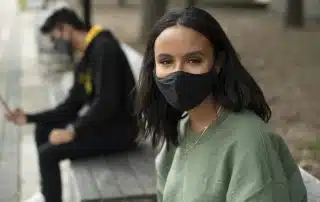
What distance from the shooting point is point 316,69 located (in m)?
9.40

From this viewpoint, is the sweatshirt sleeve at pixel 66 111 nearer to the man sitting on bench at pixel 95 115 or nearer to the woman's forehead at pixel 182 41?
the man sitting on bench at pixel 95 115

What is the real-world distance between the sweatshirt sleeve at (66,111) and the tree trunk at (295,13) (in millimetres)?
10415

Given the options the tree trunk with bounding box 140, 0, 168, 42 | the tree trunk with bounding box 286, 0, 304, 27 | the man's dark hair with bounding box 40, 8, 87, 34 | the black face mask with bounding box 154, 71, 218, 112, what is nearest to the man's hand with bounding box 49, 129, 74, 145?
the man's dark hair with bounding box 40, 8, 87, 34

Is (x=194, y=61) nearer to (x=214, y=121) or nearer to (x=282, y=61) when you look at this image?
(x=214, y=121)

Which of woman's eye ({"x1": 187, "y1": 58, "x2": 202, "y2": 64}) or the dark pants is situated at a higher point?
woman's eye ({"x1": 187, "y1": 58, "x2": 202, "y2": 64})

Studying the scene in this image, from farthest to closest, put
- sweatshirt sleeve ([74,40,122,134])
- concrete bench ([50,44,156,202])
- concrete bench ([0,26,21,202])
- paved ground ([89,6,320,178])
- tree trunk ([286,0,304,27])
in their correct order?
tree trunk ([286,0,304,27]), paved ground ([89,6,320,178]), concrete bench ([0,26,21,202]), sweatshirt sleeve ([74,40,122,134]), concrete bench ([50,44,156,202])

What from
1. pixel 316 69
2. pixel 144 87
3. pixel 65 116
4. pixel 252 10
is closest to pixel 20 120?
pixel 65 116

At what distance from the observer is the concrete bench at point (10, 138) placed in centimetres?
519

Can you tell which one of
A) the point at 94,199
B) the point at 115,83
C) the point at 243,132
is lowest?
the point at 94,199

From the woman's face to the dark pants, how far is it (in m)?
2.03

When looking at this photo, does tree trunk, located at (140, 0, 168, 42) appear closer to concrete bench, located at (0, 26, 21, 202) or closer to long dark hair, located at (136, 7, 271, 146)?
concrete bench, located at (0, 26, 21, 202)

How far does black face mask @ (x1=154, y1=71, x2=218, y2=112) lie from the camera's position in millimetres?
2152

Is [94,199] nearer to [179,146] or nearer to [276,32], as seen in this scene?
[179,146]

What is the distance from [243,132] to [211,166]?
0.16m
